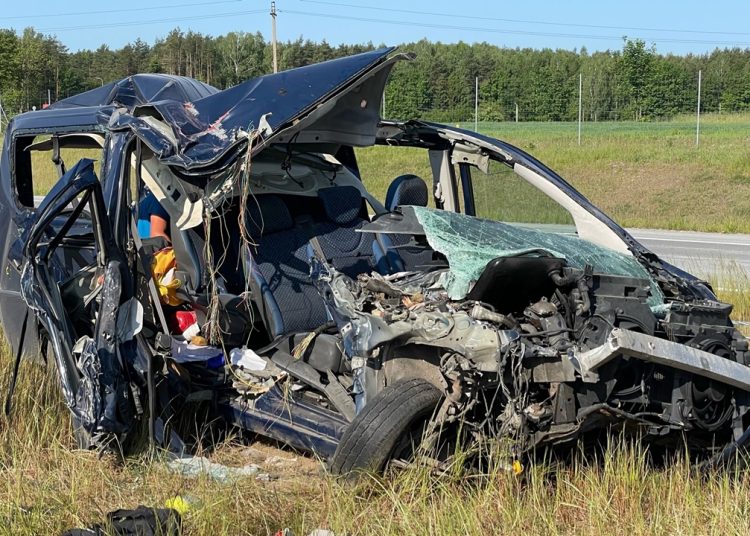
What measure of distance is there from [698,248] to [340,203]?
432 inches

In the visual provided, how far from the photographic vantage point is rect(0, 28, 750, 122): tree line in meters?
45.2

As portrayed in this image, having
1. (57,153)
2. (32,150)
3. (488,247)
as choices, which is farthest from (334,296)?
(32,150)

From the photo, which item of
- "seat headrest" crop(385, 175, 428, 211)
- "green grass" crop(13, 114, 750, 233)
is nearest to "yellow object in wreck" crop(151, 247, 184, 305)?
"seat headrest" crop(385, 175, 428, 211)

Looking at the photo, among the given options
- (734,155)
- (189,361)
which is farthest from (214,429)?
(734,155)

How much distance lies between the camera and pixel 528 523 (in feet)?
11.9

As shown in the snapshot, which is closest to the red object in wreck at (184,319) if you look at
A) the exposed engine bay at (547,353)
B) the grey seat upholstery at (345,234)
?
the grey seat upholstery at (345,234)

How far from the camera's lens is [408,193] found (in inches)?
236

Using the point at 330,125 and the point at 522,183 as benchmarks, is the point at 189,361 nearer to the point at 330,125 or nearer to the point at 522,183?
the point at 330,125

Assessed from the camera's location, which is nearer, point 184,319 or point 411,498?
point 411,498

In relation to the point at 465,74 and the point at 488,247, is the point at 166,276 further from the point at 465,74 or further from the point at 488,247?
the point at 465,74

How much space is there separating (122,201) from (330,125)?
123 centimetres

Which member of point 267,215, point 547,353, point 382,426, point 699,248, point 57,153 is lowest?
point 699,248

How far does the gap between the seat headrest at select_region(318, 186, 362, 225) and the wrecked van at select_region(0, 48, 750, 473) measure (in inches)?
0.6

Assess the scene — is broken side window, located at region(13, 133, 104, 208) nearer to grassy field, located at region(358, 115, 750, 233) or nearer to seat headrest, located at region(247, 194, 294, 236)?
seat headrest, located at region(247, 194, 294, 236)
